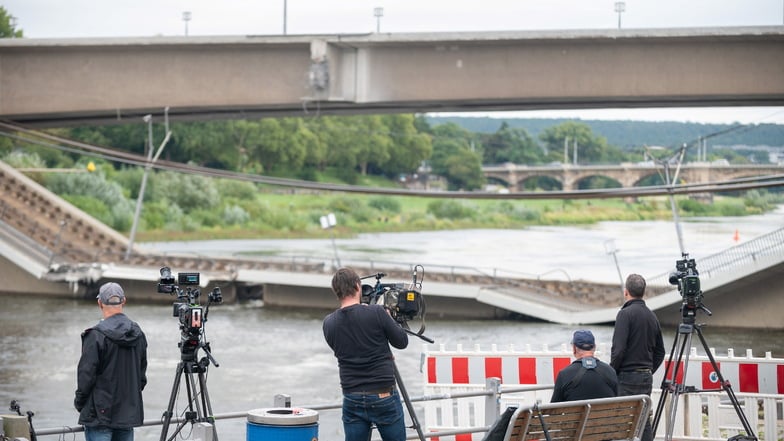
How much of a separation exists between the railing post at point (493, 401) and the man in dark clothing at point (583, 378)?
1560mm

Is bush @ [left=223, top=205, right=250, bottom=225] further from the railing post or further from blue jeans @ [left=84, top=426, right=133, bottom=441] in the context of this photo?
blue jeans @ [left=84, top=426, right=133, bottom=441]

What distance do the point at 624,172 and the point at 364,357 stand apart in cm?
6192

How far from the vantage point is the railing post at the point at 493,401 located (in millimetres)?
10781

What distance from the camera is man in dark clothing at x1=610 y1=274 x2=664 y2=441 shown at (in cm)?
1037

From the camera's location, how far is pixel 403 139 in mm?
115500

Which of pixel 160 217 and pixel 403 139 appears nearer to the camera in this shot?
pixel 160 217

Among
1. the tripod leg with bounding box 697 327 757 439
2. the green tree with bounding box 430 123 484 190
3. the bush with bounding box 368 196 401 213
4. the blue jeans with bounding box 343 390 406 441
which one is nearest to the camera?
the blue jeans with bounding box 343 390 406 441

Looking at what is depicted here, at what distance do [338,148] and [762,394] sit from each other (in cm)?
9044

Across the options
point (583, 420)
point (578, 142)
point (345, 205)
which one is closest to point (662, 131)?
point (345, 205)

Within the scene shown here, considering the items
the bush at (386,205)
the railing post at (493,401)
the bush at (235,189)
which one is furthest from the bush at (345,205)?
the railing post at (493,401)

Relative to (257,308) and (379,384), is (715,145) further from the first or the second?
(379,384)

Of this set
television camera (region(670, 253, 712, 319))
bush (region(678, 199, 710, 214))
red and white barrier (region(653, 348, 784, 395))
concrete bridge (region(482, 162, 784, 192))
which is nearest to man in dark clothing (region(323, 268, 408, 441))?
television camera (region(670, 253, 712, 319))

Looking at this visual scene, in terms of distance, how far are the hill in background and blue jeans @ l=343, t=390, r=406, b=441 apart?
24035mm

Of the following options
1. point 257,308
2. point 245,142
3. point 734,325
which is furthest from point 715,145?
point 245,142
